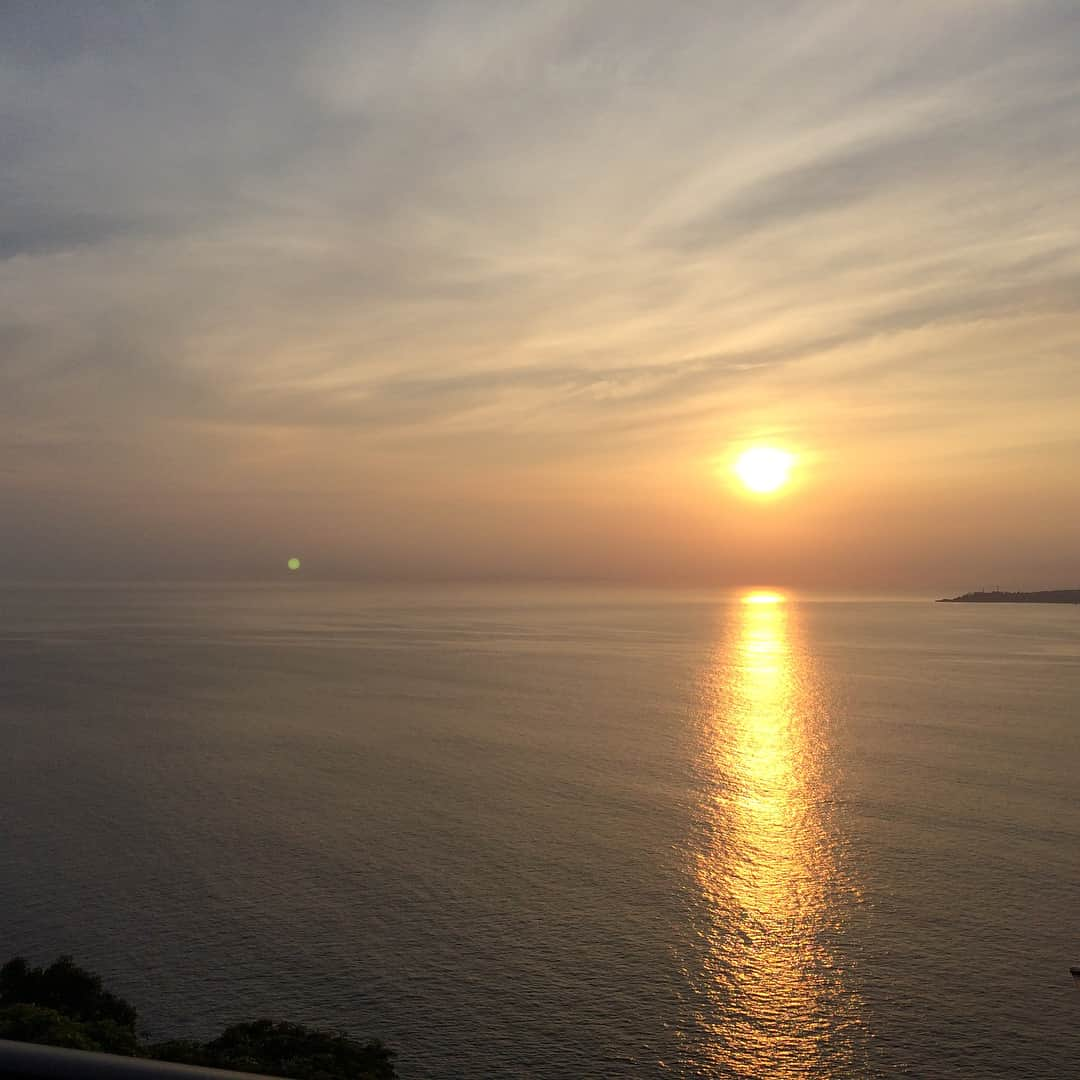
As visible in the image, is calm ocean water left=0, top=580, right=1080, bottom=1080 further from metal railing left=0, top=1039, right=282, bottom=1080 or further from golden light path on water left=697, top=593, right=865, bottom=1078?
metal railing left=0, top=1039, right=282, bottom=1080

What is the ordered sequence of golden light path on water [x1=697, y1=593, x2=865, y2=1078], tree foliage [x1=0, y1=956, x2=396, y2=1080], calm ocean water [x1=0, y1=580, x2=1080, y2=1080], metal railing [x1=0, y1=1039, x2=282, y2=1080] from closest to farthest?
metal railing [x1=0, y1=1039, x2=282, y2=1080] < tree foliage [x1=0, y1=956, x2=396, y2=1080] < golden light path on water [x1=697, y1=593, x2=865, y2=1078] < calm ocean water [x1=0, y1=580, x2=1080, y2=1080]

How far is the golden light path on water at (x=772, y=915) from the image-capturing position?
31359 millimetres

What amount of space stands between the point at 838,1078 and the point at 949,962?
405 inches

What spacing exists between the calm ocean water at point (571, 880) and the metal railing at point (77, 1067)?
2607 centimetres

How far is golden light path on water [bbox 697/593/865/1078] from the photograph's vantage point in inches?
1235

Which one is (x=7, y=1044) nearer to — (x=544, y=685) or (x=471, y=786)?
(x=471, y=786)

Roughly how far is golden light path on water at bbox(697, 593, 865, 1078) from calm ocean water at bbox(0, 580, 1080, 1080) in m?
0.16

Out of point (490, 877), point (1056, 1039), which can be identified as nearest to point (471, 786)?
point (490, 877)

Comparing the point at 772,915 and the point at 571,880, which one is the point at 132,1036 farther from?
the point at 772,915

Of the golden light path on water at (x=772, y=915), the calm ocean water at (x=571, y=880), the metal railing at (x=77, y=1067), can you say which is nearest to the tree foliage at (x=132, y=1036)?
the calm ocean water at (x=571, y=880)

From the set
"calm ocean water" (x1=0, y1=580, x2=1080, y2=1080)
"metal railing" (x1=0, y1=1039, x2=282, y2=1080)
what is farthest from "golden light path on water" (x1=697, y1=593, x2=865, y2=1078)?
"metal railing" (x1=0, y1=1039, x2=282, y2=1080)

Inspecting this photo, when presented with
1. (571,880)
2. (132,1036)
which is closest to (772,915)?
(571,880)

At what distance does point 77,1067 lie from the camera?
6.52 meters

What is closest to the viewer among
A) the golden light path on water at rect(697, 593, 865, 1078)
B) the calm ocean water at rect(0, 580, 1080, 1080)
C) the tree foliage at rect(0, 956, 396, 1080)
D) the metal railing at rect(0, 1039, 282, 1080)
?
the metal railing at rect(0, 1039, 282, 1080)
